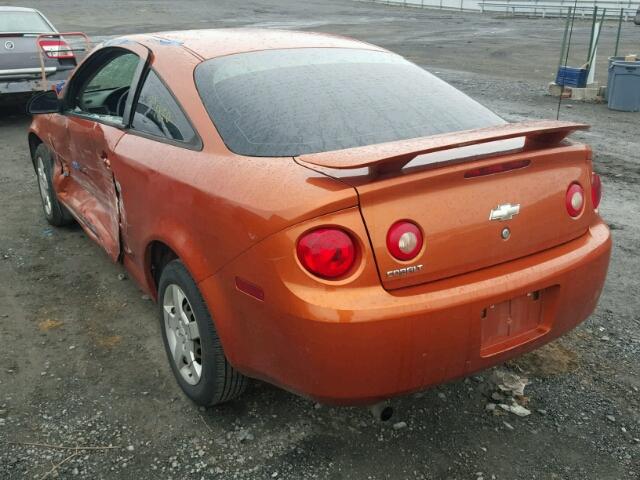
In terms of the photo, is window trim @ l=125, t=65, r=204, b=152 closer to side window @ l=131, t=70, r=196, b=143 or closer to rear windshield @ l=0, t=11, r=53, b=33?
side window @ l=131, t=70, r=196, b=143

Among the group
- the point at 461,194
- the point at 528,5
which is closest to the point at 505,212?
the point at 461,194

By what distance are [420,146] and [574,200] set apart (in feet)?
2.63

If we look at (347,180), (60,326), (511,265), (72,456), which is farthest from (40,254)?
(511,265)

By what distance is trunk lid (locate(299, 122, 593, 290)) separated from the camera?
7.07ft

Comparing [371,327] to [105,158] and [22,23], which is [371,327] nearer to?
[105,158]

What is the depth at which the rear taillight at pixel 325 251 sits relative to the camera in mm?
2117

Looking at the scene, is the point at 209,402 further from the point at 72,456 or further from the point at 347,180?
the point at 347,180

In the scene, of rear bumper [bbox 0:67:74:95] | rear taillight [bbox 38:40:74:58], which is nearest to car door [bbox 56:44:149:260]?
rear bumper [bbox 0:67:74:95]

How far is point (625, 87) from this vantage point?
10.6 metres

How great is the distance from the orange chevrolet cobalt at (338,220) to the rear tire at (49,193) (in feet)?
6.01

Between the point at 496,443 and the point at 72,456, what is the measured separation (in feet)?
5.90

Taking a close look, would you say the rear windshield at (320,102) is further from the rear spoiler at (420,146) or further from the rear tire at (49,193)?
the rear tire at (49,193)

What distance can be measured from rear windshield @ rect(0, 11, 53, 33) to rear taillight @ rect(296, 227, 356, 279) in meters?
8.46

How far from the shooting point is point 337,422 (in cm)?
282
